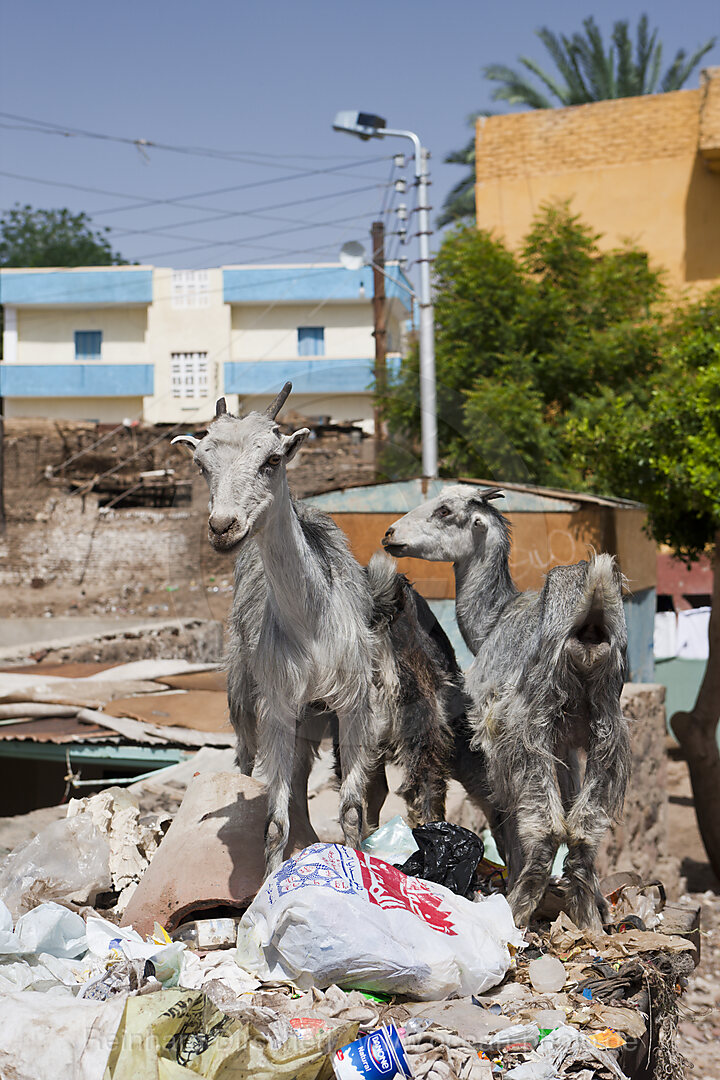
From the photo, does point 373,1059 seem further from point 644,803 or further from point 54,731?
point 644,803

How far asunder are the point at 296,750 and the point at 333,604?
666 millimetres

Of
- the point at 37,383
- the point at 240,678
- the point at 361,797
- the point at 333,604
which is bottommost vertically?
the point at 361,797

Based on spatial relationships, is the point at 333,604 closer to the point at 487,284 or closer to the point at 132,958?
the point at 132,958

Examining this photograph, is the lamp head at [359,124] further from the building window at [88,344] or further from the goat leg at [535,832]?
the building window at [88,344]

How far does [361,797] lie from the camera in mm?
3789

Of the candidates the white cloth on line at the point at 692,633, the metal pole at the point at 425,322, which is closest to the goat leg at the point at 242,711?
the metal pole at the point at 425,322

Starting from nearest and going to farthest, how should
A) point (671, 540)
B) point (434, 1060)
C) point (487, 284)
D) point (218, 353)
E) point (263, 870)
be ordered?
point (434, 1060) → point (263, 870) → point (671, 540) → point (487, 284) → point (218, 353)

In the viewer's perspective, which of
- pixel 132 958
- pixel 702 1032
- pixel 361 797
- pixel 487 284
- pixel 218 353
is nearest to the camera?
pixel 132 958

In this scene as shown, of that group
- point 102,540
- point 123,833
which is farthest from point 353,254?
point 123,833

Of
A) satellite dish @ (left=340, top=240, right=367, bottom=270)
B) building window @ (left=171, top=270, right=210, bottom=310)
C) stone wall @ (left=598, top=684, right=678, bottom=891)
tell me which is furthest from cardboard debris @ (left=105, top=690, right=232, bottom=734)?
building window @ (left=171, top=270, right=210, bottom=310)

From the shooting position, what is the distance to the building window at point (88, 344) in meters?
30.6

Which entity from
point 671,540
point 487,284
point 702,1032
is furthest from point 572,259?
point 702,1032

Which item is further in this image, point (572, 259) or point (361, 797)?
point (572, 259)

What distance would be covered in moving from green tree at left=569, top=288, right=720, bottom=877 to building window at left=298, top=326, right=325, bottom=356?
19051 millimetres
